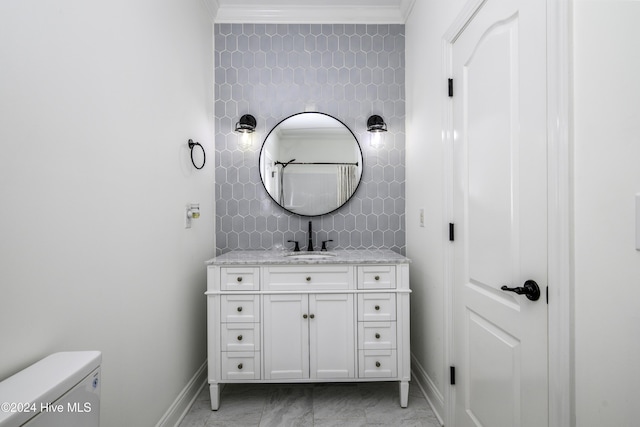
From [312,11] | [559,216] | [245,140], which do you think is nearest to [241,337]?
[245,140]

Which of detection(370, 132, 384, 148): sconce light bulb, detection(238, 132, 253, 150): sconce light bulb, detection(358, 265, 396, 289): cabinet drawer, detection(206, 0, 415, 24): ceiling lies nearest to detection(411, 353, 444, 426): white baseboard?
detection(358, 265, 396, 289): cabinet drawer

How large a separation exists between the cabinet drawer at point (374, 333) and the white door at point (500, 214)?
1.28 feet

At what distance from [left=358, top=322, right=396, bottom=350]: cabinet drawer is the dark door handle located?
958 mm

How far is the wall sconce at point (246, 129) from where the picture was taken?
2406 millimetres

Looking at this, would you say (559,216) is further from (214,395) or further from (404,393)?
(214,395)

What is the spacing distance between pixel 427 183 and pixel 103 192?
1.70 meters

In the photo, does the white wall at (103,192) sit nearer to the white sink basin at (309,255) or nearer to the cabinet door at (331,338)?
the white sink basin at (309,255)

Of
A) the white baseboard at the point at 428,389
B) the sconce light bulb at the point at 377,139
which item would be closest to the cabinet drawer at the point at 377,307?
the white baseboard at the point at 428,389

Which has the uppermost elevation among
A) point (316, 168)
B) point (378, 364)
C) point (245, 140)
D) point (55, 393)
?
point (245, 140)

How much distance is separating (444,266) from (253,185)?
1506mm

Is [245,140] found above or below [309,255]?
above

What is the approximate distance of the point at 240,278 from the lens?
1942 millimetres

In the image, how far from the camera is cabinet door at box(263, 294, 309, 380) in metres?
1.92

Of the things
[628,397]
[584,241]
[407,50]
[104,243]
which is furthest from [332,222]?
[628,397]
